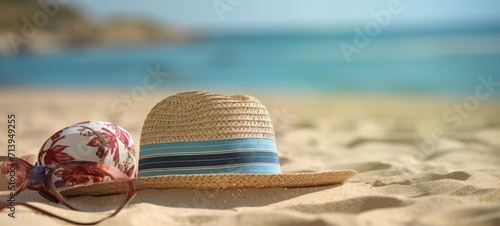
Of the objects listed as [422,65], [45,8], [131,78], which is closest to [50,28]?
[45,8]

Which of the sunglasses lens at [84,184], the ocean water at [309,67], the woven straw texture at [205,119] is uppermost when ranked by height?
the ocean water at [309,67]

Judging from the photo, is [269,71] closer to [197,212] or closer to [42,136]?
[42,136]

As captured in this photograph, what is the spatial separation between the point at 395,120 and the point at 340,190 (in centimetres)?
570

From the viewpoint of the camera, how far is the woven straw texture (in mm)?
3287

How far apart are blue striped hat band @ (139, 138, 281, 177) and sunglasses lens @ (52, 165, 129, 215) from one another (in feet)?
0.72

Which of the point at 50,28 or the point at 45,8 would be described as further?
the point at 50,28

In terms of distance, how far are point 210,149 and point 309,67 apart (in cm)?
1903

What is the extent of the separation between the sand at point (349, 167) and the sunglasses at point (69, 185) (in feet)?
0.19

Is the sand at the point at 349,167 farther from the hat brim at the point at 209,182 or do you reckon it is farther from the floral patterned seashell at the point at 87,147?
the floral patterned seashell at the point at 87,147

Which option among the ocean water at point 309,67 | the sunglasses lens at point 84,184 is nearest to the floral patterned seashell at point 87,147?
the sunglasses lens at point 84,184

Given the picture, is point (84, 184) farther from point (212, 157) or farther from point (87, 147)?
point (212, 157)

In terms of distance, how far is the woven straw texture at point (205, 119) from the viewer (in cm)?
329

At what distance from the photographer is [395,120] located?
891 cm

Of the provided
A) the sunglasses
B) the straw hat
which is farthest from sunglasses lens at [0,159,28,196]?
the straw hat
